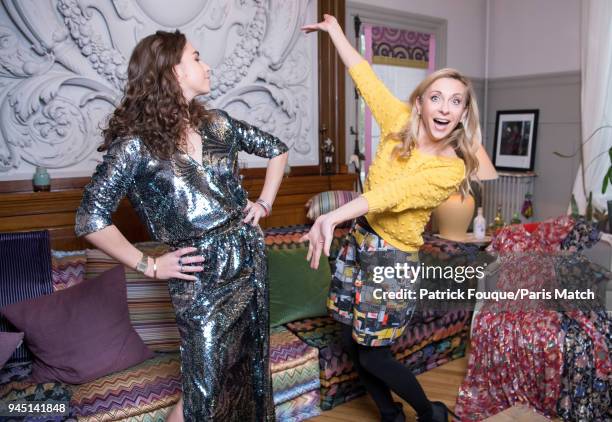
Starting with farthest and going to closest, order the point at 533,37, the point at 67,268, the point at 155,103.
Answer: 1. the point at 533,37
2. the point at 67,268
3. the point at 155,103

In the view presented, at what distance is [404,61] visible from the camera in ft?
14.3

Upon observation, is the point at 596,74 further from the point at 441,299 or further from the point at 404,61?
the point at 441,299

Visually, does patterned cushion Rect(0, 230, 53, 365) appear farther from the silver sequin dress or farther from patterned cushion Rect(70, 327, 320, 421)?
the silver sequin dress

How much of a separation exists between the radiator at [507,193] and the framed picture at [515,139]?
0.32 ft

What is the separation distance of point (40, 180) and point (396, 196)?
1.76 metres

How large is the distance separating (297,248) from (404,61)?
226cm

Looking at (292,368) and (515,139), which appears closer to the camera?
(292,368)

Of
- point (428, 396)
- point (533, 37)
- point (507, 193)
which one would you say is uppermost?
point (533, 37)

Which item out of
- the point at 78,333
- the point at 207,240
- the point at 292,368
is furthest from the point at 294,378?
the point at 207,240

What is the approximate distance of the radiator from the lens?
4652 mm

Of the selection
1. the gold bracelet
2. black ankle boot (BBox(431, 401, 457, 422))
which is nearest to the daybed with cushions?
black ankle boot (BBox(431, 401, 457, 422))

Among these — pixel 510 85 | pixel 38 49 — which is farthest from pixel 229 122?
pixel 510 85

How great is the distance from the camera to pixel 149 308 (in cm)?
238

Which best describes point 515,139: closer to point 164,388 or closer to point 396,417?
point 396,417
